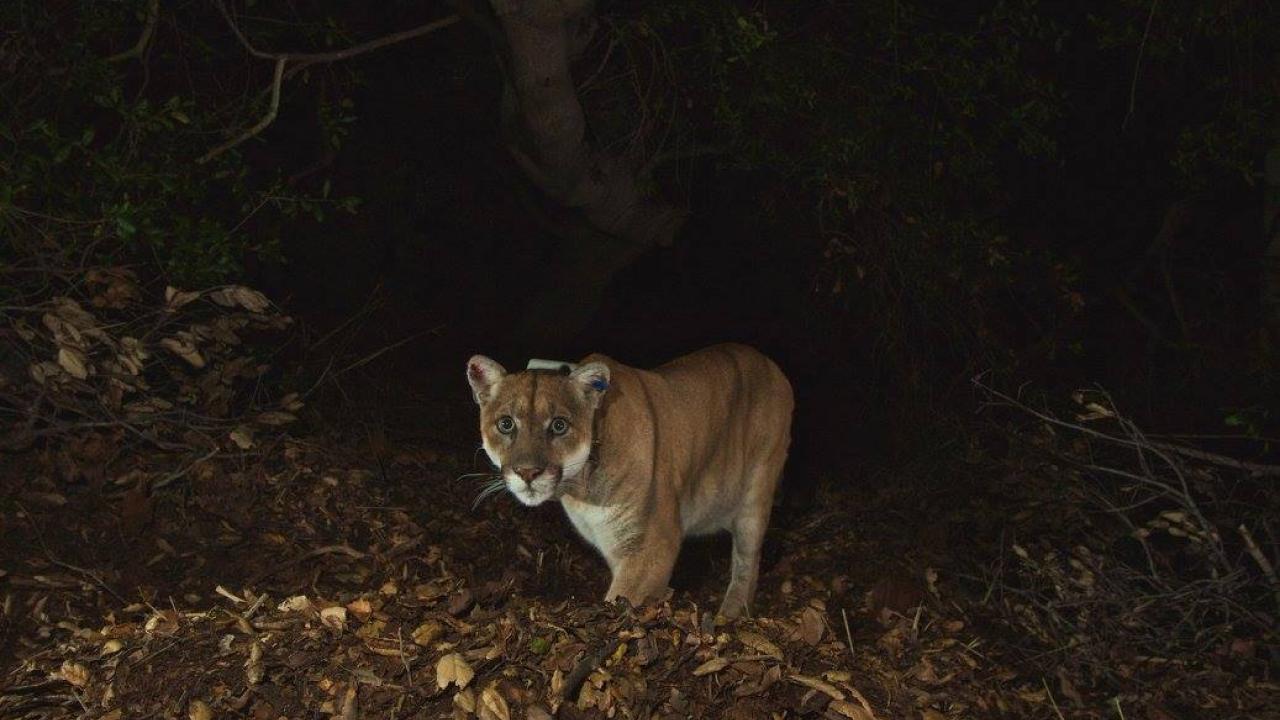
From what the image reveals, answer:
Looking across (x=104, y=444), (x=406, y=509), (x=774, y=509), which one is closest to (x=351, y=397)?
(x=406, y=509)

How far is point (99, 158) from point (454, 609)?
323 centimetres

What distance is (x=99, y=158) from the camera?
6344mm

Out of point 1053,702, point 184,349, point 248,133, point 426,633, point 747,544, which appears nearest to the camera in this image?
point 426,633

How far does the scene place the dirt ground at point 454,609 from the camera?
4.50 meters

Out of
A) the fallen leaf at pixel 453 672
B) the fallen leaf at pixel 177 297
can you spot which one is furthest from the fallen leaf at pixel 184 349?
the fallen leaf at pixel 453 672

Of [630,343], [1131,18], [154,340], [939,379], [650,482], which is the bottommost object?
[630,343]

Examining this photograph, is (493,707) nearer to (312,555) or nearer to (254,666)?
(254,666)

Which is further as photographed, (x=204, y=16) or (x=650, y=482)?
(x=204, y=16)

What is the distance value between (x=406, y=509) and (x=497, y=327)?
490 centimetres

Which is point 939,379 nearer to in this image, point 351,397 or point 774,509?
point 774,509

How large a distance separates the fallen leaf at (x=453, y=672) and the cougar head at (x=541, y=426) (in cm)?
153

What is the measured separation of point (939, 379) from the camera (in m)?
9.67

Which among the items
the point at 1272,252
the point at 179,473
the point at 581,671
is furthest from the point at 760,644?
the point at 1272,252

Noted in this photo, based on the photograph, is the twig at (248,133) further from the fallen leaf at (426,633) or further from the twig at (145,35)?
the fallen leaf at (426,633)
